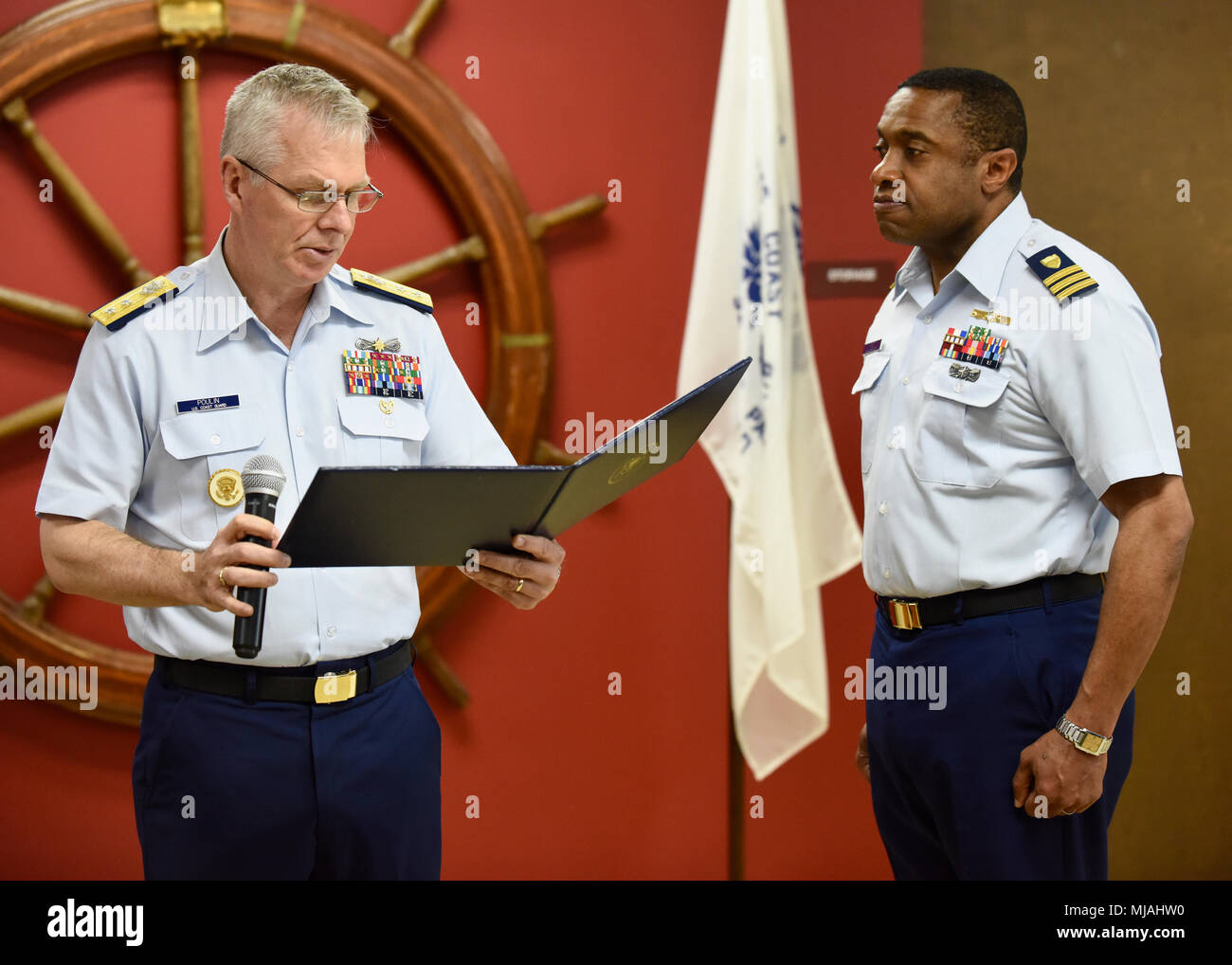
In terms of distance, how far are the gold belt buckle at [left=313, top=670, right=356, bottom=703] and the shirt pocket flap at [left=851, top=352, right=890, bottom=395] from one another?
93 centimetres

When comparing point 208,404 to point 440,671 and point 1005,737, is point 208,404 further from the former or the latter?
point 1005,737

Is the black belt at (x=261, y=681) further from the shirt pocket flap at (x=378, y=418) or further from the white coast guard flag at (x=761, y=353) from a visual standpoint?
the white coast guard flag at (x=761, y=353)

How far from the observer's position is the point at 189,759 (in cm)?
144

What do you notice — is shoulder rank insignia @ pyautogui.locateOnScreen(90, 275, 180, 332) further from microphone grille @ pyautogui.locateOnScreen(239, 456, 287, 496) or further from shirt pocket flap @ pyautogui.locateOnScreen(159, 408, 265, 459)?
microphone grille @ pyautogui.locateOnScreen(239, 456, 287, 496)

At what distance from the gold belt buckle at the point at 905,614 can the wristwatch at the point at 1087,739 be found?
0.87 feet

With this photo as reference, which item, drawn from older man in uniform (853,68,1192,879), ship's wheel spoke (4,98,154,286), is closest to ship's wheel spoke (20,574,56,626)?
ship's wheel spoke (4,98,154,286)

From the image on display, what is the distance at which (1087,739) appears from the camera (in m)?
1.48

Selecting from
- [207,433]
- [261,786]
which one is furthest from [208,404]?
[261,786]

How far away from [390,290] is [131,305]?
0.38 metres

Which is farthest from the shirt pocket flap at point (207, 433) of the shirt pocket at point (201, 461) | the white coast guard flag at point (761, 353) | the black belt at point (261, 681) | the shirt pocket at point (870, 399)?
the white coast guard flag at point (761, 353)
